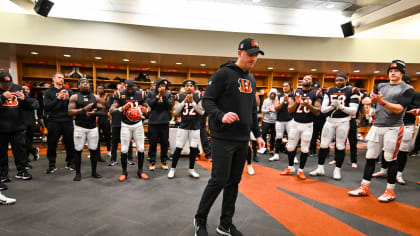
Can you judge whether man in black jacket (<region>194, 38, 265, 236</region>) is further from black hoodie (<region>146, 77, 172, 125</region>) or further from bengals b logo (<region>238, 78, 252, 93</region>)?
black hoodie (<region>146, 77, 172, 125</region>)

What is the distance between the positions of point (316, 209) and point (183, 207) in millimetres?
1634

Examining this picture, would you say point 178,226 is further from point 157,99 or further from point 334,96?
point 334,96

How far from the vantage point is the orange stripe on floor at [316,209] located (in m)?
2.09

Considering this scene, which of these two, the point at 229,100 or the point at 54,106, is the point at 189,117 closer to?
the point at 229,100

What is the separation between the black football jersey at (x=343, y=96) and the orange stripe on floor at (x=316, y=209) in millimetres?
1211

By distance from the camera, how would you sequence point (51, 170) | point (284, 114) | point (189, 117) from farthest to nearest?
point (284, 114) → point (51, 170) → point (189, 117)

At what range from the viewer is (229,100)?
169 cm

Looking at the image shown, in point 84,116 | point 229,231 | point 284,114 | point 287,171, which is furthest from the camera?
point 284,114

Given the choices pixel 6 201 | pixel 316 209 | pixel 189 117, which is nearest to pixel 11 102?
pixel 6 201

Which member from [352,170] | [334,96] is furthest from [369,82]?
[334,96]

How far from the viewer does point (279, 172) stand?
13.0 feet

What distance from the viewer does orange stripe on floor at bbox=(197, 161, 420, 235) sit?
209 centimetres

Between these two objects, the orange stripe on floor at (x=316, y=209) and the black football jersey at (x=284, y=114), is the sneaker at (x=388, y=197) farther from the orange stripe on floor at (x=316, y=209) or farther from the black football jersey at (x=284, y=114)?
the black football jersey at (x=284, y=114)

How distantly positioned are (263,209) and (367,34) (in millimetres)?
7973
